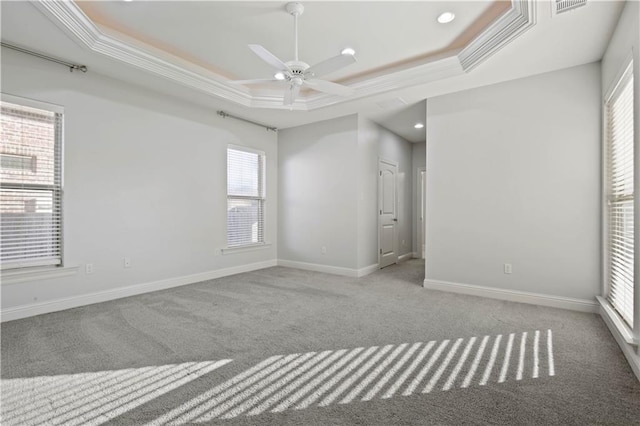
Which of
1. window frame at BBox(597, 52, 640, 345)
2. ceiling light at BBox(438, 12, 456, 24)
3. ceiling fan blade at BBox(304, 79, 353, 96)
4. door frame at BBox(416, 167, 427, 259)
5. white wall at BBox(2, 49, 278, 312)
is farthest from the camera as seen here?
door frame at BBox(416, 167, 427, 259)

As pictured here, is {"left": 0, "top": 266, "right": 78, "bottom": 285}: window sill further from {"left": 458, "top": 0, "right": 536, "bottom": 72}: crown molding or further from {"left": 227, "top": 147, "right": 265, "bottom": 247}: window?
{"left": 458, "top": 0, "right": 536, "bottom": 72}: crown molding

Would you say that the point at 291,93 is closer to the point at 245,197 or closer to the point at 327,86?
the point at 327,86

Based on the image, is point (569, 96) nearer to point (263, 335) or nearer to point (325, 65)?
point (325, 65)

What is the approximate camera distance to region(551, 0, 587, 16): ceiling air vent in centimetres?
243

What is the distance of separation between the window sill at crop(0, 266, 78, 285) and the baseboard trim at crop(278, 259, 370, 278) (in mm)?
3339

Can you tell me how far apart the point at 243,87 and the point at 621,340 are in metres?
5.03

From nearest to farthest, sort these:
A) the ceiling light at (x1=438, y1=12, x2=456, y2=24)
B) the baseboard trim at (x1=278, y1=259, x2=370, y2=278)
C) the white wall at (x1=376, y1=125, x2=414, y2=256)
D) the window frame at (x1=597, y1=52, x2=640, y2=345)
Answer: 1. the window frame at (x1=597, y1=52, x2=640, y2=345)
2. the ceiling light at (x1=438, y1=12, x2=456, y2=24)
3. the baseboard trim at (x1=278, y1=259, x2=370, y2=278)
4. the white wall at (x1=376, y1=125, x2=414, y2=256)

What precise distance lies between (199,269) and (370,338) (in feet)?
10.4

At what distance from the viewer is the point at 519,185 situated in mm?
3832

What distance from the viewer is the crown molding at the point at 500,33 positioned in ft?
8.53

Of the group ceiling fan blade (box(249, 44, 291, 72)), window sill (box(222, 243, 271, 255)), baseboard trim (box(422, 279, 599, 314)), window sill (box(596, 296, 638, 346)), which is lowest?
baseboard trim (box(422, 279, 599, 314))

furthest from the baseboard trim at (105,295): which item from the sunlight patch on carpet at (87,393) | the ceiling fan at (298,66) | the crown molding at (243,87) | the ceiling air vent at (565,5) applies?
the ceiling air vent at (565,5)

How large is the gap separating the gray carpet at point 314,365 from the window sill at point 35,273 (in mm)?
413

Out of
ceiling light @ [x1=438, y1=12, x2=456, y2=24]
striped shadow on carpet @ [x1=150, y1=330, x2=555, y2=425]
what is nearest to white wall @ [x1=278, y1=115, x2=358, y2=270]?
ceiling light @ [x1=438, y1=12, x2=456, y2=24]
